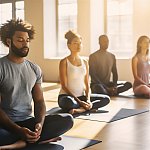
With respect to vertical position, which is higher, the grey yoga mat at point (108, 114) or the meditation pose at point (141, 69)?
the meditation pose at point (141, 69)

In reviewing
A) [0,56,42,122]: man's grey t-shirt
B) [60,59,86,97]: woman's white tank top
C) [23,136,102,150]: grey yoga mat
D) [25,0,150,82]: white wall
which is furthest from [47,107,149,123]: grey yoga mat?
[25,0,150,82]: white wall

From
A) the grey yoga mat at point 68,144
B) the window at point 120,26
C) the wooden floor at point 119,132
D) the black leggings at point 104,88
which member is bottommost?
the wooden floor at point 119,132

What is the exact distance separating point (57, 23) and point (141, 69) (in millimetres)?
3814

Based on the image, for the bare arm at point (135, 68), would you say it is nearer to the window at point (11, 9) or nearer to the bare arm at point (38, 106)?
the bare arm at point (38, 106)

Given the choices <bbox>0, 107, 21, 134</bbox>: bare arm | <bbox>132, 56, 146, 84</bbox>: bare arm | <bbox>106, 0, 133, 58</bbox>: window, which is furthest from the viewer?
<bbox>106, 0, 133, 58</bbox>: window

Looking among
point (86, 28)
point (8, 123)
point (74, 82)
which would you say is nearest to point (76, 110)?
point (74, 82)

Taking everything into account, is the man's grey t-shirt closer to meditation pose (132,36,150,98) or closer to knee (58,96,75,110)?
knee (58,96,75,110)

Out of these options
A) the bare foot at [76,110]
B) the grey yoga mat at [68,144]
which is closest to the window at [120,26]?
the bare foot at [76,110]

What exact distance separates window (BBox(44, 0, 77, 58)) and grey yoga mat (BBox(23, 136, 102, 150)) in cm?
577

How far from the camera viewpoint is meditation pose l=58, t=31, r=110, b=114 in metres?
4.21

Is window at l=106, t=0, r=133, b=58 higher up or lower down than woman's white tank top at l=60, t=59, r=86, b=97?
higher up

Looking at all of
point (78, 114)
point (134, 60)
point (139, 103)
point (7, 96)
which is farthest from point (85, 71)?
point (7, 96)

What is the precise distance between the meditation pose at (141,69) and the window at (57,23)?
322cm

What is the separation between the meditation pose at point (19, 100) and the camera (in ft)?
8.57
